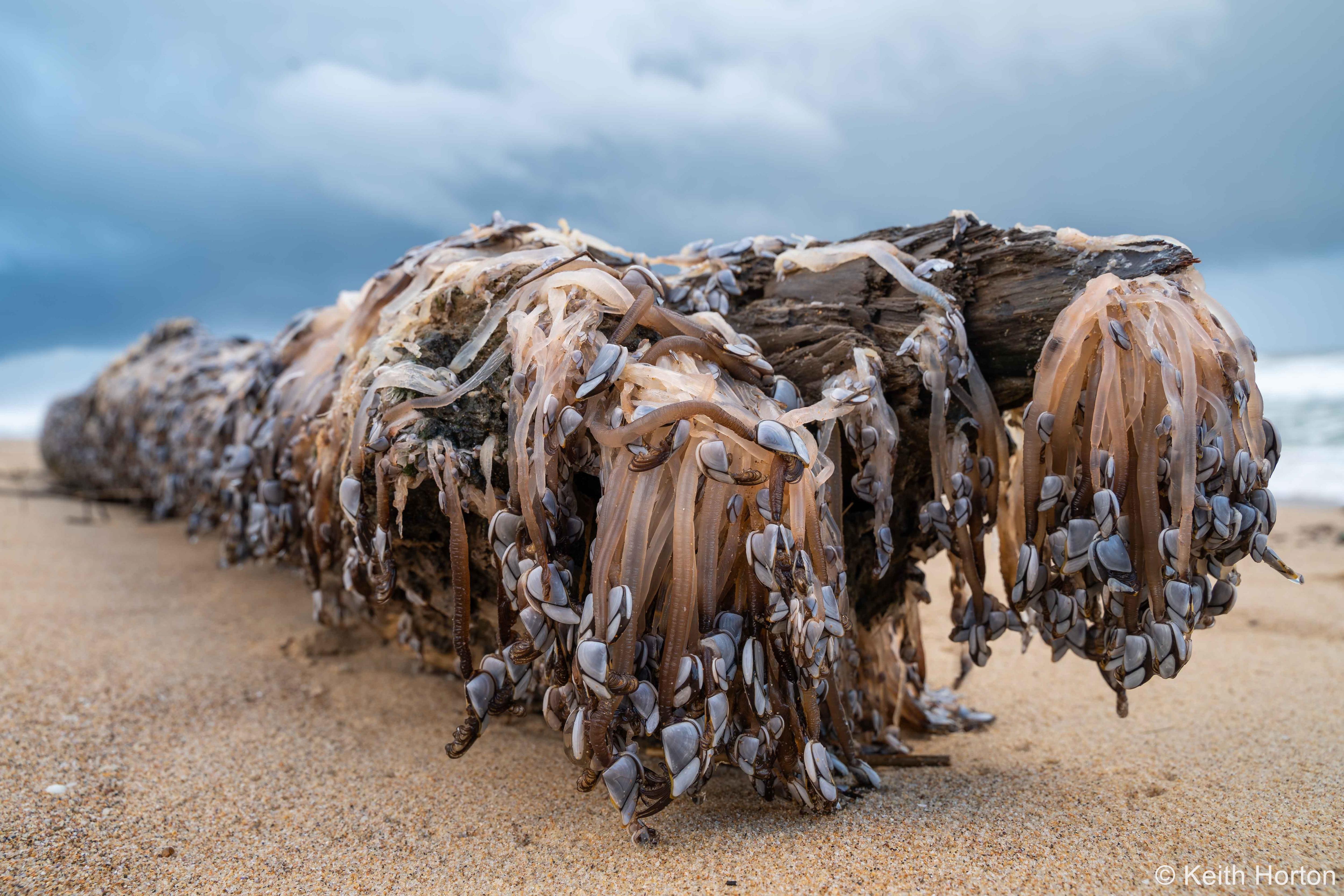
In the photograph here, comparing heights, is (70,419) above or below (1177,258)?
below

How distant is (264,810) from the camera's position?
190 cm

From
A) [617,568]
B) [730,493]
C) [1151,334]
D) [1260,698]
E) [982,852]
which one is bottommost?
[1260,698]

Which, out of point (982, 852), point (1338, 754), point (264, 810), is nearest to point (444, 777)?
point (264, 810)

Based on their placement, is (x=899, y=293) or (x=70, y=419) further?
(x=70, y=419)

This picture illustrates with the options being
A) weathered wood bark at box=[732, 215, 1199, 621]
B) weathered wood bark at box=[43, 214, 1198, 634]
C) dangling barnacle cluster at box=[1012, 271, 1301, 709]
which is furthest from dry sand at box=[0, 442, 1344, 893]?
weathered wood bark at box=[732, 215, 1199, 621]

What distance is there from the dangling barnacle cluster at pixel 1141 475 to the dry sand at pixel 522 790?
14.8 inches

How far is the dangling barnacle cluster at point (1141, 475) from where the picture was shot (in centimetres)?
172

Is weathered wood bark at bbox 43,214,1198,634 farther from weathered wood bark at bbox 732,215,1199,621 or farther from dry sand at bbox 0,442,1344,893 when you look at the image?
dry sand at bbox 0,442,1344,893

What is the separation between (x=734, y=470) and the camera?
158 cm

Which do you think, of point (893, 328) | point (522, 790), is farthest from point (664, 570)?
point (893, 328)

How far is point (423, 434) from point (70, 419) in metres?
8.04

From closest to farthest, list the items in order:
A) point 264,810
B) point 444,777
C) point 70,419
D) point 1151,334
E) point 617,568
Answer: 1. point 617,568
2. point 1151,334
3. point 264,810
4. point 444,777
5. point 70,419

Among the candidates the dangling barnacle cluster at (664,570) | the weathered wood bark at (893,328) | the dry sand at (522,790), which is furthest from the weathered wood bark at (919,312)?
the dry sand at (522,790)

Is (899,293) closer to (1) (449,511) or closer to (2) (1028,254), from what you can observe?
(2) (1028,254)
